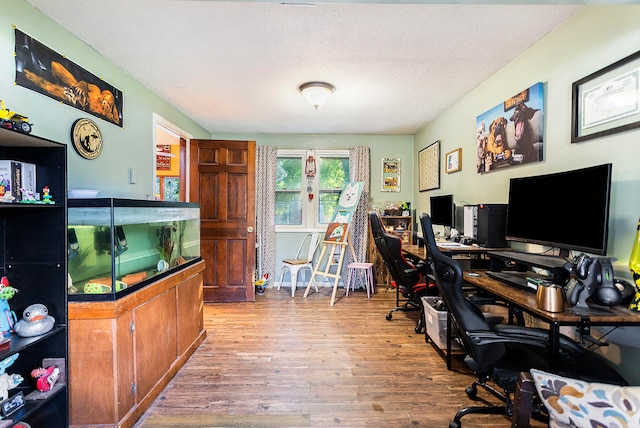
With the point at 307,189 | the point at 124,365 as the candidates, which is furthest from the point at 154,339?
the point at 307,189

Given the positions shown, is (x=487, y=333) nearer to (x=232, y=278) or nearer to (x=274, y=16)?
(x=274, y=16)

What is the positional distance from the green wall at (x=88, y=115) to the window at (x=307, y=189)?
6.41 feet

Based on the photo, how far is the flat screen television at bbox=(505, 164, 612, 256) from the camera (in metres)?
1.54

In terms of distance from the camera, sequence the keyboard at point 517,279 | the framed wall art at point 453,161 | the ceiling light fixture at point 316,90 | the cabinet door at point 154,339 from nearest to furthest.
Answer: the keyboard at point 517,279
the cabinet door at point 154,339
the ceiling light fixture at point 316,90
the framed wall art at point 453,161

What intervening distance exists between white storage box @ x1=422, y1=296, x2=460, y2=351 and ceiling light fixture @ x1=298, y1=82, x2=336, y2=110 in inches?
89.1

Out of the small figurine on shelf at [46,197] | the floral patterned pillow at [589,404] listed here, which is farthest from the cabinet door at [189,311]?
the floral patterned pillow at [589,404]

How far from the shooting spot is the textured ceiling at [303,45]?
1868mm

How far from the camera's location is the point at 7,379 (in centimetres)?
140

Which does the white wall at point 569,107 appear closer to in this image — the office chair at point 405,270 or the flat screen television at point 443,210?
the flat screen television at point 443,210

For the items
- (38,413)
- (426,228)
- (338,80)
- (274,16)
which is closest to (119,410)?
(38,413)

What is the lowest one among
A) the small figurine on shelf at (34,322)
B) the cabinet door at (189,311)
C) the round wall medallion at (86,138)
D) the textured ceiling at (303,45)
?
the cabinet door at (189,311)

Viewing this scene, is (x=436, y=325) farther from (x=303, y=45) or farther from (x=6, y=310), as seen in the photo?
(x=6, y=310)

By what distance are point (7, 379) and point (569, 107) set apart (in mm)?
3532

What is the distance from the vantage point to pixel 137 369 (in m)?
1.81
